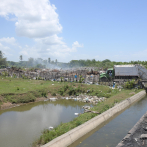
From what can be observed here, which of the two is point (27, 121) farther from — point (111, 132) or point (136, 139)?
point (136, 139)

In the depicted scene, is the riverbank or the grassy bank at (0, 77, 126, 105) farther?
the grassy bank at (0, 77, 126, 105)

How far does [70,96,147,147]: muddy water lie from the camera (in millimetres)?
6422

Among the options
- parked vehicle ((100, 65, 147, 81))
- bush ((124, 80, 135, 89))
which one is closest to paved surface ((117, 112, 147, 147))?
bush ((124, 80, 135, 89))

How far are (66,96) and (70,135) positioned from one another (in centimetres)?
972

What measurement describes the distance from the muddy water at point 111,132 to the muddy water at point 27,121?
2224 millimetres

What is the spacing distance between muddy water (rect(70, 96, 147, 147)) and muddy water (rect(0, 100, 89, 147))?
7.30 ft

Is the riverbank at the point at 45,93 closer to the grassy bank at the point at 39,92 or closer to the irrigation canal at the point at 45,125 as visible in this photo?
the grassy bank at the point at 39,92

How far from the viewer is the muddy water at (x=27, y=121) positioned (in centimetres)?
693

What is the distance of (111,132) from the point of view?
→ 7.46 metres

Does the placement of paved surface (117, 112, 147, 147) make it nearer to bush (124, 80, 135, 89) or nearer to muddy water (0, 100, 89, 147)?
muddy water (0, 100, 89, 147)

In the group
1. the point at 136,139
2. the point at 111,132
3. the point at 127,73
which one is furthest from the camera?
the point at 127,73

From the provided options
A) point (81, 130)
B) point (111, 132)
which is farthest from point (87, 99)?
point (81, 130)

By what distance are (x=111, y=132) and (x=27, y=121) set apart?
5.10 m

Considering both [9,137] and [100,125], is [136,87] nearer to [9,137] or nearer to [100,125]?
[100,125]
